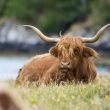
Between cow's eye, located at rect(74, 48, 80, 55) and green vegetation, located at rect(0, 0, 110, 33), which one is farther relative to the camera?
green vegetation, located at rect(0, 0, 110, 33)

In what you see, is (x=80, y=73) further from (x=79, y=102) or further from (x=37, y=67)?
(x=79, y=102)

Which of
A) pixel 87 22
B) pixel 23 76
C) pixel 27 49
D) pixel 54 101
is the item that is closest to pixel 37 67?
pixel 23 76

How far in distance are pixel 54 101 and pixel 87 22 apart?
96.4 m

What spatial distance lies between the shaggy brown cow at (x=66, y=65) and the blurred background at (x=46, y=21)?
68019 mm

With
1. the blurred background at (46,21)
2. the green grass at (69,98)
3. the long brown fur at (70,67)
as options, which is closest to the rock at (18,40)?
the blurred background at (46,21)

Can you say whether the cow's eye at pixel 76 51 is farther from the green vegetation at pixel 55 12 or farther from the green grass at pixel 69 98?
the green vegetation at pixel 55 12

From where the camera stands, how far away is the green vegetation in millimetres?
102625

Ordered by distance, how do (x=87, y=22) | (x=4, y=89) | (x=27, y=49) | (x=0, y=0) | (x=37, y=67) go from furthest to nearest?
(x=0, y=0) < (x=87, y=22) < (x=27, y=49) < (x=37, y=67) < (x=4, y=89)

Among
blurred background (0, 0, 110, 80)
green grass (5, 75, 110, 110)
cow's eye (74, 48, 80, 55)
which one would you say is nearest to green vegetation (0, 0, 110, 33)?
blurred background (0, 0, 110, 80)

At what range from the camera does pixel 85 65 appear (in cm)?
1545

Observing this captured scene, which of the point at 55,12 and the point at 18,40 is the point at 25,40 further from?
the point at 55,12

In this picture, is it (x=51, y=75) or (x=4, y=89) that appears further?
(x=51, y=75)

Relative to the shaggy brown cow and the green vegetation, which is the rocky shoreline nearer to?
the green vegetation

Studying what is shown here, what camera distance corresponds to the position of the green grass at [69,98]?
8.27 metres
